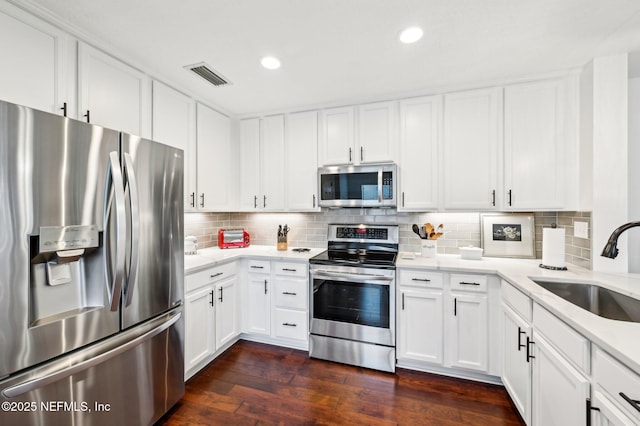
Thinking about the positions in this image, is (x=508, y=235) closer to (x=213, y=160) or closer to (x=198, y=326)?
(x=198, y=326)

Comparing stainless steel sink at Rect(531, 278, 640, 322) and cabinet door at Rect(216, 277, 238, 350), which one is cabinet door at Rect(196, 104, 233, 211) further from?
stainless steel sink at Rect(531, 278, 640, 322)

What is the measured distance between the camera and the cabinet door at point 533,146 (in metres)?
2.27

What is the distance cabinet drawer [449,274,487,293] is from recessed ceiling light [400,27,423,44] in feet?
5.81

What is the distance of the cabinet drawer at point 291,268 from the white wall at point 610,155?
2263 millimetres

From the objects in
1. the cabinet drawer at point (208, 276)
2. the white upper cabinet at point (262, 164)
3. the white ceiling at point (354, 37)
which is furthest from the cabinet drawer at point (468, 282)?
the cabinet drawer at point (208, 276)

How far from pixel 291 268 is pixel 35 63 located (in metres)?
2.21

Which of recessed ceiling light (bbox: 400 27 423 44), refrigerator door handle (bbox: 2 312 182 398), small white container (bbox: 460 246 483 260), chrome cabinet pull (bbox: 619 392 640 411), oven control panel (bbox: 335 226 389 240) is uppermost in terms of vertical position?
recessed ceiling light (bbox: 400 27 423 44)

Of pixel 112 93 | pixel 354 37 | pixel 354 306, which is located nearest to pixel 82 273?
pixel 112 93

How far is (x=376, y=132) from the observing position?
276 centimetres

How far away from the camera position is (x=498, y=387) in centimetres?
214

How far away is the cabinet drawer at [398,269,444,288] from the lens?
7.47 ft

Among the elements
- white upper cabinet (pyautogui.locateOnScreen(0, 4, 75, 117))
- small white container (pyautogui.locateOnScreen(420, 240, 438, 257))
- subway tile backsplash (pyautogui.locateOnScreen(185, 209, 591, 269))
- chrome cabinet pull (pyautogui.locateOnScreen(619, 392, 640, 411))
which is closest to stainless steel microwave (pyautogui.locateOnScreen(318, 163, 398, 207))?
subway tile backsplash (pyautogui.locateOnScreen(185, 209, 591, 269))

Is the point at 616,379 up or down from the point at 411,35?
down

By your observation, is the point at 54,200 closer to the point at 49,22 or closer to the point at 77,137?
the point at 77,137
